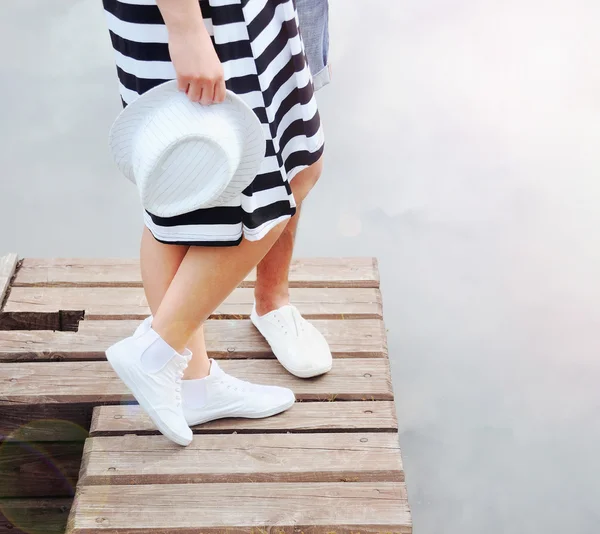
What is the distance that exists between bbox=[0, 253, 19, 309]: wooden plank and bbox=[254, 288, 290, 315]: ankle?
26.9 inches

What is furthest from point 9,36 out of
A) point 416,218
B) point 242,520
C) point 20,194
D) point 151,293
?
point 242,520

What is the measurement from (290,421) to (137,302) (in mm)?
617

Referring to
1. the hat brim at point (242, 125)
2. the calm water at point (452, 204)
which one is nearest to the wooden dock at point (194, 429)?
the hat brim at point (242, 125)

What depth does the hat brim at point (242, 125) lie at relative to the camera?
1.37m

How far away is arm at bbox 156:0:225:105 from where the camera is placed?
50.4 inches

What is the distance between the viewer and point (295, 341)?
1988mm

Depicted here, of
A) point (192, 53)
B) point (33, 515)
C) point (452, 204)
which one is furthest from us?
point (452, 204)

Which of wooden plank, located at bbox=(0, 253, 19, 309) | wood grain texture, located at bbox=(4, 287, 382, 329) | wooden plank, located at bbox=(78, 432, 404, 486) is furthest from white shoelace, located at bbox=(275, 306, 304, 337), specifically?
wooden plank, located at bbox=(0, 253, 19, 309)

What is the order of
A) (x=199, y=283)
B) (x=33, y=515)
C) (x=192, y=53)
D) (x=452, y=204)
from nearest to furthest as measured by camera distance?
(x=192, y=53)
(x=199, y=283)
(x=33, y=515)
(x=452, y=204)

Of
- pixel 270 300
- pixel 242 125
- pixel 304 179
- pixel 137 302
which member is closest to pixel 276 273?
pixel 270 300

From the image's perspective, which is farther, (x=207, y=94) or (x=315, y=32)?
(x=315, y=32)

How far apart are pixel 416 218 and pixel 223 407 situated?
1.87 m

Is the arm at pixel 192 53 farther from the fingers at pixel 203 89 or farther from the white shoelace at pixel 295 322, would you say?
the white shoelace at pixel 295 322

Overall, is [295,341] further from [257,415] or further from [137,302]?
[137,302]
